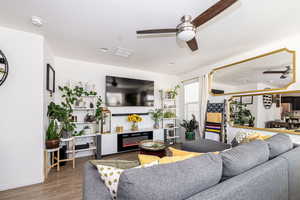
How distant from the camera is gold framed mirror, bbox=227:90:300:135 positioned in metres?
2.25

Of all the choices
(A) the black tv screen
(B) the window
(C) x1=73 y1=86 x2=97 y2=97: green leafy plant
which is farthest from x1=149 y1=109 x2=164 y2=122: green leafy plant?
(C) x1=73 y1=86 x2=97 y2=97: green leafy plant

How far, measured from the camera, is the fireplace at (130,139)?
135 inches

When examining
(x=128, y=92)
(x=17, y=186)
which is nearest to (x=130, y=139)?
(x=128, y=92)

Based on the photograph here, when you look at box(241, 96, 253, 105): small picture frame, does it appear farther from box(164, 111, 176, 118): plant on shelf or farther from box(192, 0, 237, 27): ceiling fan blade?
box(192, 0, 237, 27): ceiling fan blade

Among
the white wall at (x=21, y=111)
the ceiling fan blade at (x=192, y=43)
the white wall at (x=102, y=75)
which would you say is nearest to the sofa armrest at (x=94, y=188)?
the white wall at (x=21, y=111)

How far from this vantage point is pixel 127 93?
378 cm

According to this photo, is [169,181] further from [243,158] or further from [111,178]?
[243,158]

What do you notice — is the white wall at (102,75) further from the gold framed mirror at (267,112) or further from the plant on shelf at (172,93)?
the gold framed mirror at (267,112)

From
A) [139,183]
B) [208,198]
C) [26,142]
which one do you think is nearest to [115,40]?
[26,142]

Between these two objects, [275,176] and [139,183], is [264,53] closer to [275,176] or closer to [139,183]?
[275,176]

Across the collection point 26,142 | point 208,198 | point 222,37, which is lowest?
point 26,142

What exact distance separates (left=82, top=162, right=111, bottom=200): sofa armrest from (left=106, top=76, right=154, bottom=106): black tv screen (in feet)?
8.62

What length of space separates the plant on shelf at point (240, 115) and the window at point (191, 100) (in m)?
1.11

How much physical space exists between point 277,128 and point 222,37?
6.27 ft
